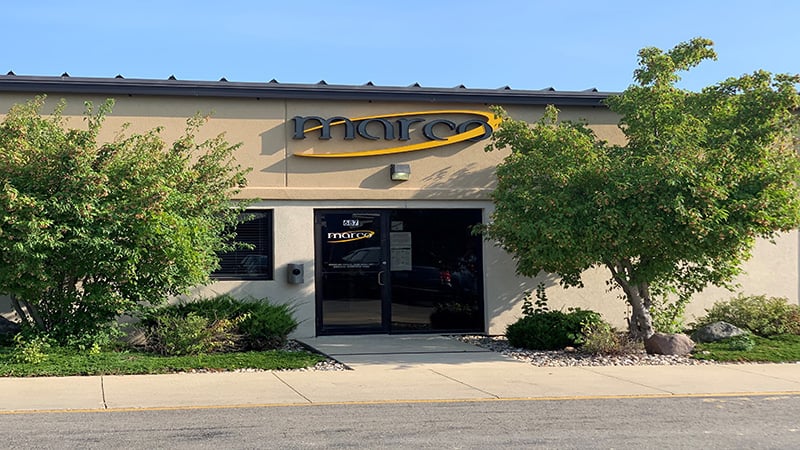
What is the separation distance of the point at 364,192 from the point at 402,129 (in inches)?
53.8

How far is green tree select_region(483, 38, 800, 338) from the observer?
1225cm

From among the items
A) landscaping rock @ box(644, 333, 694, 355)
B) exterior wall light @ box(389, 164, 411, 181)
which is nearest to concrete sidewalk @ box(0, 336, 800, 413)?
landscaping rock @ box(644, 333, 694, 355)

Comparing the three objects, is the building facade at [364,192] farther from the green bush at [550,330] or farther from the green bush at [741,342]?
the green bush at [741,342]

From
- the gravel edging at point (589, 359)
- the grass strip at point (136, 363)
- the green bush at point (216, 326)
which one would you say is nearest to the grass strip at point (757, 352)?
the gravel edging at point (589, 359)

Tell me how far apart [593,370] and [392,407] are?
153 inches

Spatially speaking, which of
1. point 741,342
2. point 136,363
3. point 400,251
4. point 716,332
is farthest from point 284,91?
point 741,342

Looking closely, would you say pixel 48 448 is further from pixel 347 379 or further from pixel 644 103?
pixel 644 103

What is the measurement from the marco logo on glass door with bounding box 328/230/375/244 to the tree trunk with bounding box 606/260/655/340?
428 cm

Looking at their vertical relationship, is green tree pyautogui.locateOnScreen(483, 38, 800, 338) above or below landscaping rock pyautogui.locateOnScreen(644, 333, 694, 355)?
above

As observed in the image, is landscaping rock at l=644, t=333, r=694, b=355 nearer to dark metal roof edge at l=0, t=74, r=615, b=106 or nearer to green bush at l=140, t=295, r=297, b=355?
dark metal roof edge at l=0, t=74, r=615, b=106

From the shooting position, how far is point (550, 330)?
13594mm

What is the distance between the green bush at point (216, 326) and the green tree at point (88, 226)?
0.47m

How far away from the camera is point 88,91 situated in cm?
1445

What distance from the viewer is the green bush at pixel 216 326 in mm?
12242
